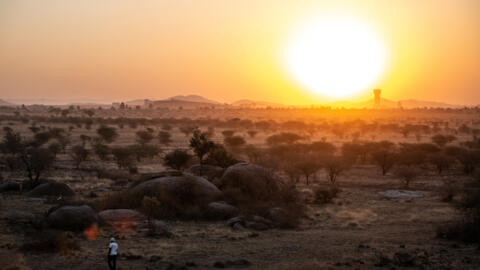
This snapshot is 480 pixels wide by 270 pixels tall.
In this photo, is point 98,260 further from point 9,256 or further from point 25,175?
point 25,175

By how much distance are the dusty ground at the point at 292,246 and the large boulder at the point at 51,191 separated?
5.78 feet

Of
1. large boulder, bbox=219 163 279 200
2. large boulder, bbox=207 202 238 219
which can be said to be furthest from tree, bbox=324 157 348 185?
large boulder, bbox=207 202 238 219

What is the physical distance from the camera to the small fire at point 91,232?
729 inches

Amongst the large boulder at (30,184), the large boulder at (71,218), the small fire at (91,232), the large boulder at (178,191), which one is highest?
the large boulder at (178,191)

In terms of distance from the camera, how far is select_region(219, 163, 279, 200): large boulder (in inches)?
993

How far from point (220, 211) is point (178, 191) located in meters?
2.57

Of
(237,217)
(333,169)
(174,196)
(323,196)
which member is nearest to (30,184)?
(174,196)

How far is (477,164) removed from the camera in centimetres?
4066

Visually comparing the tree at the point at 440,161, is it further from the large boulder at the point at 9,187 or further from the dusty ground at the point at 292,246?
the large boulder at the point at 9,187

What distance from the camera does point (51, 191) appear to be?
87.2 ft

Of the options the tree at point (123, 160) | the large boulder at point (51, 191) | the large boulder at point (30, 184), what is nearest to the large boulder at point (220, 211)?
the large boulder at point (51, 191)

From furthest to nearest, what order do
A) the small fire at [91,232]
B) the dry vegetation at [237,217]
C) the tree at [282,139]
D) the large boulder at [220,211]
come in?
the tree at [282,139]
the large boulder at [220,211]
the small fire at [91,232]
the dry vegetation at [237,217]

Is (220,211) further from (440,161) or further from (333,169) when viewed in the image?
(440,161)

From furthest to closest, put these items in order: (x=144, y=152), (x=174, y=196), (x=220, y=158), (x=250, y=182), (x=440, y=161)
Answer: (x=144, y=152) < (x=440, y=161) < (x=220, y=158) < (x=250, y=182) < (x=174, y=196)
